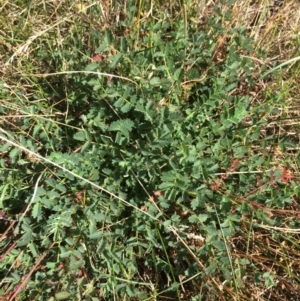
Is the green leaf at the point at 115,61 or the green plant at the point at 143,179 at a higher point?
the green leaf at the point at 115,61

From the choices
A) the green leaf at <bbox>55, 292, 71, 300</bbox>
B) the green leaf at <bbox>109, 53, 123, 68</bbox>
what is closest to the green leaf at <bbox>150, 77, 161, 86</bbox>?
the green leaf at <bbox>109, 53, 123, 68</bbox>

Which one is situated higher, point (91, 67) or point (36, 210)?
point (91, 67)

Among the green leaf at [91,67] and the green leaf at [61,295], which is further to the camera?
the green leaf at [91,67]

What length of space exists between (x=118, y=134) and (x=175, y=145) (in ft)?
0.73

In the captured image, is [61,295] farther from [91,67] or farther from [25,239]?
[91,67]

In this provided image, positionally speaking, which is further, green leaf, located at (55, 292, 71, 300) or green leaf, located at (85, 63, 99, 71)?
green leaf, located at (85, 63, 99, 71)

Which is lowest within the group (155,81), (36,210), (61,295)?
(61,295)

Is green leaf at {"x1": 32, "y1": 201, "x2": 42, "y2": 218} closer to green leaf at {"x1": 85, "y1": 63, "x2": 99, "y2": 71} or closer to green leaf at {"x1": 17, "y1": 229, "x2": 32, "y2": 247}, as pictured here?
green leaf at {"x1": 17, "y1": 229, "x2": 32, "y2": 247}

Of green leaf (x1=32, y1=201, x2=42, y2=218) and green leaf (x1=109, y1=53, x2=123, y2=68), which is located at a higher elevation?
green leaf (x1=109, y1=53, x2=123, y2=68)

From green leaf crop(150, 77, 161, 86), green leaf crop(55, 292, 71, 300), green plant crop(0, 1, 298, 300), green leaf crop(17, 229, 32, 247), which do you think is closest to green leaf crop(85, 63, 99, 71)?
green plant crop(0, 1, 298, 300)

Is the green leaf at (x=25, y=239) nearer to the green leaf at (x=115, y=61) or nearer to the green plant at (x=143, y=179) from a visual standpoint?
the green plant at (x=143, y=179)

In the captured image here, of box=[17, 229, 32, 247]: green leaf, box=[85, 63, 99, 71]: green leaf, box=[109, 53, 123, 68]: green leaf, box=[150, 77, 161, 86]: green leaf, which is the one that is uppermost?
box=[109, 53, 123, 68]: green leaf

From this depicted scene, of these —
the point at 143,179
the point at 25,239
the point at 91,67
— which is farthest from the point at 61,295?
the point at 91,67

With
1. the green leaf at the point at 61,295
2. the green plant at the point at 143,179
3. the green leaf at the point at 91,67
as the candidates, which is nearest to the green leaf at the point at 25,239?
the green plant at the point at 143,179
